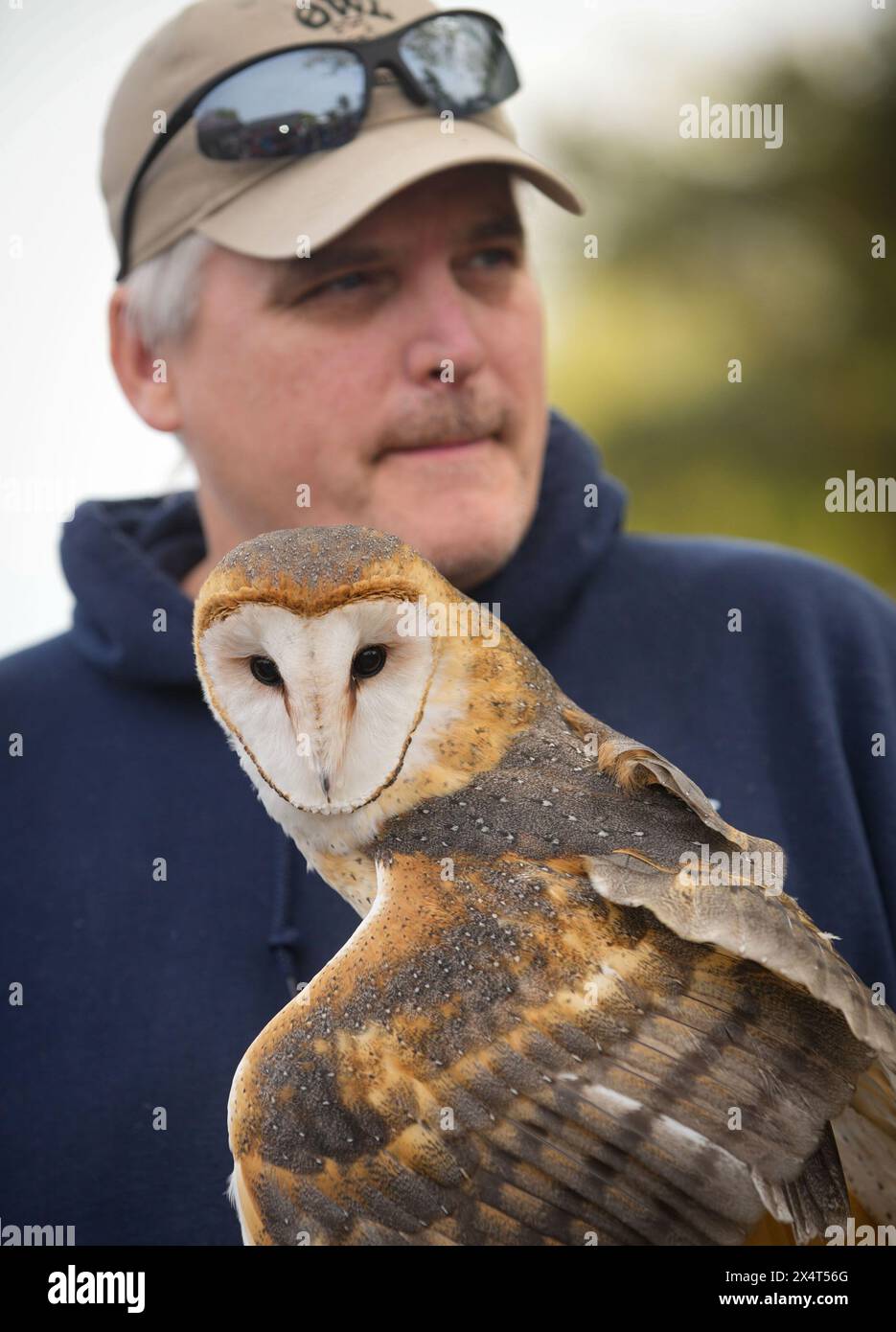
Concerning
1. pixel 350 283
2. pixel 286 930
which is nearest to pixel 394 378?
pixel 350 283

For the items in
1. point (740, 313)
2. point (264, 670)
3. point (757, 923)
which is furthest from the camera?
point (740, 313)

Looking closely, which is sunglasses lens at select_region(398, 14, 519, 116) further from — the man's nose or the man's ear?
the man's ear

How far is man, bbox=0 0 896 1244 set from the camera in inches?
74.6

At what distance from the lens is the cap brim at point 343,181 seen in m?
1.84

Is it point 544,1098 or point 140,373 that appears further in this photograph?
point 140,373

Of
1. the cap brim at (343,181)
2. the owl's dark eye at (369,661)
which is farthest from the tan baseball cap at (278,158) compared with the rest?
the owl's dark eye at (369,661)

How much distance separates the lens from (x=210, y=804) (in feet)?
7.21

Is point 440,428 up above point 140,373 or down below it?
below

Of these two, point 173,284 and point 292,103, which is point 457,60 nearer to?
point 292,103

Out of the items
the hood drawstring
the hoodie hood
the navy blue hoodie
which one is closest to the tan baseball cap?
the hoodie hood

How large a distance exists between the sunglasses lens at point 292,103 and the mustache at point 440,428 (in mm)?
480

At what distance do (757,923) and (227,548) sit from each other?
57.0 inches
